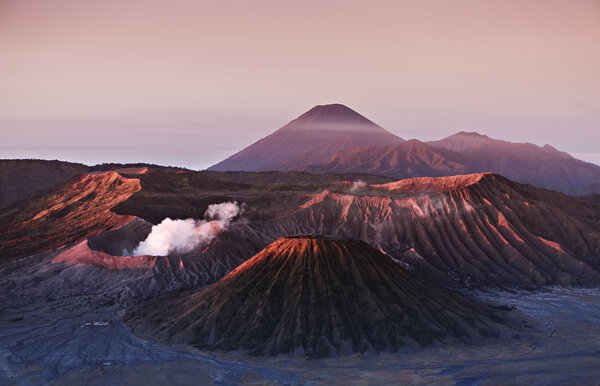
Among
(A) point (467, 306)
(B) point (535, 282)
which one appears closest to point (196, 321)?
(A) point (467, 306)

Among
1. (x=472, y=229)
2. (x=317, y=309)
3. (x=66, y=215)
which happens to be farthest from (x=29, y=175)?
(x=317, y=309)

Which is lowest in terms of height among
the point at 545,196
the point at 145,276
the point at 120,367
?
the point at 120,367

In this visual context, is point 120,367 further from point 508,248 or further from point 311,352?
point 508,248

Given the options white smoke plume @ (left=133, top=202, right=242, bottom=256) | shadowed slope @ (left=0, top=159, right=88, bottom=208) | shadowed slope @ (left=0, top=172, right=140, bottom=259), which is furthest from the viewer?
shadowed slope @ (left=0, top=159, right=88, bottom=208)

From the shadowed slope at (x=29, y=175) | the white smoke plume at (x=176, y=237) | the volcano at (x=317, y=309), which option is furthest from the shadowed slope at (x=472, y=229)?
the shadowed slope at (x=29, y=175)

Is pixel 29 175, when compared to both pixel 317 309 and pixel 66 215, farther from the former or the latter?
pixel 317 309

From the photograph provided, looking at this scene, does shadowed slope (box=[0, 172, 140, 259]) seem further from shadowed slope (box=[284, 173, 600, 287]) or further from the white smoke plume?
shadowed slope (box=[284, 173, 600, 287])

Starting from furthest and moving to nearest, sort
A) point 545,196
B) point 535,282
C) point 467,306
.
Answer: point 545,196, point 535,282, point 467,306

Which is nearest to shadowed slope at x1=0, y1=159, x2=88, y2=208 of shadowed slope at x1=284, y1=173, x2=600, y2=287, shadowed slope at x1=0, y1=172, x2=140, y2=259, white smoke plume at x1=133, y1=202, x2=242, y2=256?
shadowed slope at x1=0, y1=172, x2=140, y2=259
